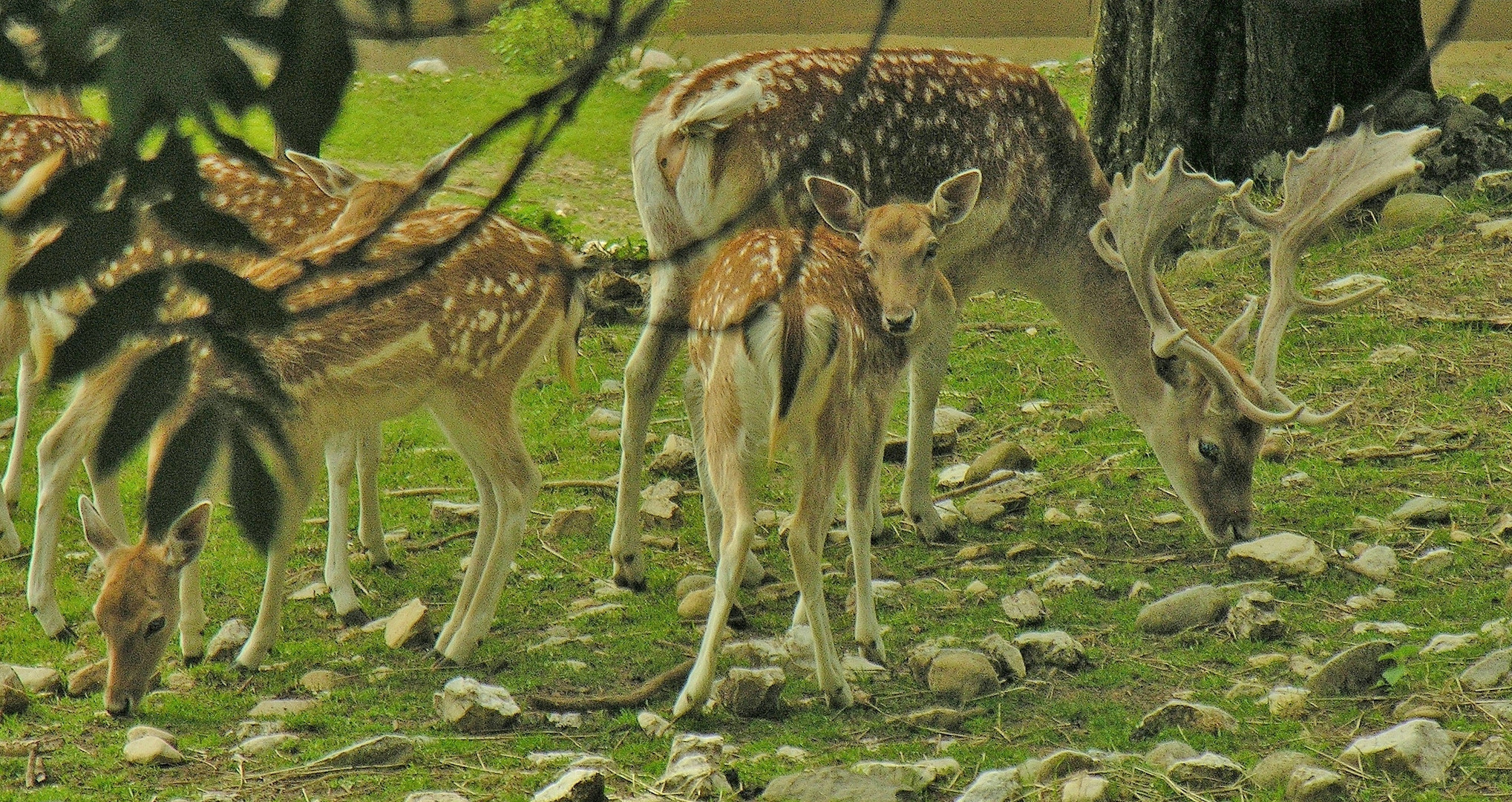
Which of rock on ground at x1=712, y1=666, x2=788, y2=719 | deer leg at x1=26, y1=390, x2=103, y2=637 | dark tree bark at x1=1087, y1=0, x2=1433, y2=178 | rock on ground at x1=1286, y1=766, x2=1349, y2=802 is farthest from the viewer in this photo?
dark tree bark at x1=1087, y1=0, x2=1433, y2=178

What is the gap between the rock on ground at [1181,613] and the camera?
4539 mm

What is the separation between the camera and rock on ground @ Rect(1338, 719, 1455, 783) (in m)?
3.40

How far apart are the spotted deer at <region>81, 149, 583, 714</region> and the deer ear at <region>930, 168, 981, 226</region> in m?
1.10

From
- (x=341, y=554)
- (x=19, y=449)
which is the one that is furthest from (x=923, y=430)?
(x=19, y=449)

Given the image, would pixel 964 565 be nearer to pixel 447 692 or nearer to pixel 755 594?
pixel 755 594

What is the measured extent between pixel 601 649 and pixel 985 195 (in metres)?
1.98

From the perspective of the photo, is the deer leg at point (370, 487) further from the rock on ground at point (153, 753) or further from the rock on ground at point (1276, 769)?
the rock on ground at point (1276, 769)

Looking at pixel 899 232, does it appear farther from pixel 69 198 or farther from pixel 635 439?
pixel 69 198

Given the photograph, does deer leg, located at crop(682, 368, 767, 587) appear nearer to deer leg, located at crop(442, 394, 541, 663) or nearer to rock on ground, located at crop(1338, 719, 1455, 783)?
deer leg, located at crop(442, 394, 541, 663)

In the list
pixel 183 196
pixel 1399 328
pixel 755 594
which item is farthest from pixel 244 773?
pixel 1399 328

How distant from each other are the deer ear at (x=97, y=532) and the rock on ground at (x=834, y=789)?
2077mm

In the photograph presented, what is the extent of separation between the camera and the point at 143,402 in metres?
1.42

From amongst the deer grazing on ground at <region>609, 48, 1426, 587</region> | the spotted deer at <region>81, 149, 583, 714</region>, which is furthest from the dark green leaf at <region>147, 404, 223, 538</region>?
the deer grazing on ground at <region>609, 48, 1426, 587</region>

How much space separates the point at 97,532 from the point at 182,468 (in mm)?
3378
